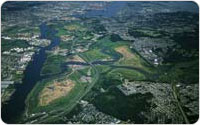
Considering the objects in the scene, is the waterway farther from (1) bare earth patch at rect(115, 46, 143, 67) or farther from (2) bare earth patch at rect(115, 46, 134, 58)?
(1) bare earth patch at rect(115, 46, 143, 67)

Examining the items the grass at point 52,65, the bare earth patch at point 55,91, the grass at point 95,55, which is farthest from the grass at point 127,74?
the grass at point 52,65

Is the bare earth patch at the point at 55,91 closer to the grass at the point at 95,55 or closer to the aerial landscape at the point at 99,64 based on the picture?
the aerial landscape at the point at 99,64

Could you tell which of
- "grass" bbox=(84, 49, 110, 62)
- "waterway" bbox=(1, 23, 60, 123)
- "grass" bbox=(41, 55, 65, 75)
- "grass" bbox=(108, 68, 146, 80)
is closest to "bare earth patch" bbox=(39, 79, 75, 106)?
"waterway" bbox=(1, 23, 60, 123)

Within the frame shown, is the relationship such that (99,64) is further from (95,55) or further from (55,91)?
(55,91)

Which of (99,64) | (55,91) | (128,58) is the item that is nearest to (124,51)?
(128,58)

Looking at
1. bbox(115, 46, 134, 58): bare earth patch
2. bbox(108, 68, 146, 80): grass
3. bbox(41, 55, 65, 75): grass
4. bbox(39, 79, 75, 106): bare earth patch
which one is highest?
bbox(115, 46, 134, 58): bare earth patch

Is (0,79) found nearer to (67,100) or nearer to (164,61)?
(67,100)
